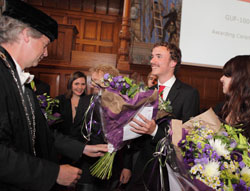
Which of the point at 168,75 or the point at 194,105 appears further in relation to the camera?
the point at 168,75

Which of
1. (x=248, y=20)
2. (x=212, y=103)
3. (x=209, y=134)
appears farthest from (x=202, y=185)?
(x=212, y=103)

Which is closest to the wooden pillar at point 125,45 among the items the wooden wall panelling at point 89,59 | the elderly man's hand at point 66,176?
the wooden wall panelling at point 89,59

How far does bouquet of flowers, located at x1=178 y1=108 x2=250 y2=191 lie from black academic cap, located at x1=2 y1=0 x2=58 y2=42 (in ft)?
3.18

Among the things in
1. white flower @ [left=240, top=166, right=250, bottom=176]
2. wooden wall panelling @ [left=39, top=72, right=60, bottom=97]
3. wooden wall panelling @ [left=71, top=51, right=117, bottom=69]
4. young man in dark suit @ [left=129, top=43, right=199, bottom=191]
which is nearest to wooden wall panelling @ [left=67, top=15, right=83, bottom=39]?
wooden wall panelling @ [left=71, top=51, right=117, bottom=69]

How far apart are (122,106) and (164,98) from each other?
0.90m

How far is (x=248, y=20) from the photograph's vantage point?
4043 mm

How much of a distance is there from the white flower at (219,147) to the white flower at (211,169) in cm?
5

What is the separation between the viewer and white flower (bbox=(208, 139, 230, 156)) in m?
0.99

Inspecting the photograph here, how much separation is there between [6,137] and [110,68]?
138 cm

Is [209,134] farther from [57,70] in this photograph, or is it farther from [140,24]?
[140,24]

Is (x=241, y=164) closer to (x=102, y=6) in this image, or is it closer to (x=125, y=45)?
(x=125, y=45)

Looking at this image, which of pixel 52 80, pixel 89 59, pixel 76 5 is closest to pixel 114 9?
pixel 76 5

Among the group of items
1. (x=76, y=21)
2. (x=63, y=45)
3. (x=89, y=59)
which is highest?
(x=76, y=21)

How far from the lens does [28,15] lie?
3.85 ft
